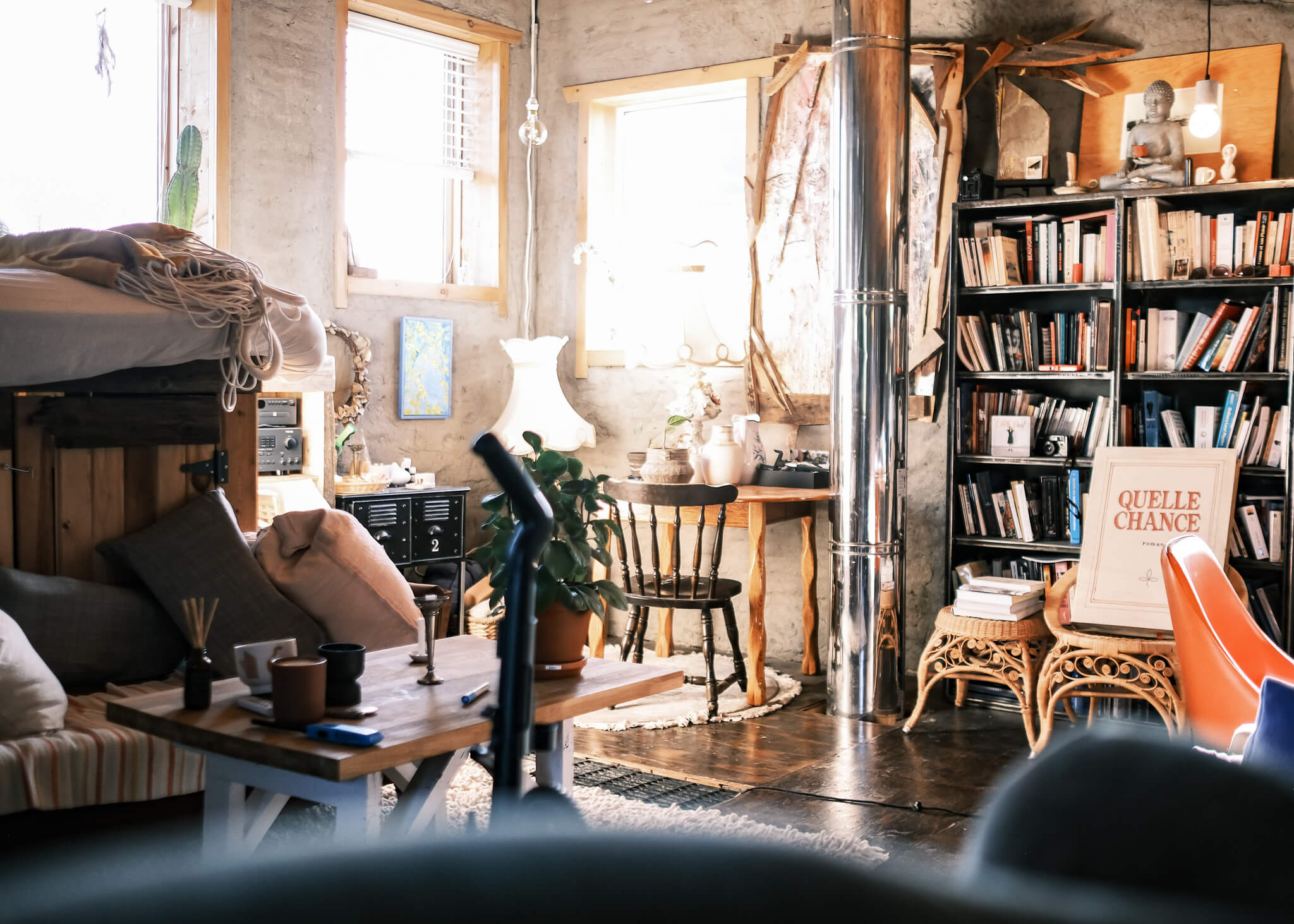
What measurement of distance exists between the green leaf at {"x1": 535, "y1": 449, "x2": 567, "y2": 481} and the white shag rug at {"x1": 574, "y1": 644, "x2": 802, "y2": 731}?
5.66ft

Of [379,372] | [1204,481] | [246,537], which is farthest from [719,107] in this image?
[246,537]

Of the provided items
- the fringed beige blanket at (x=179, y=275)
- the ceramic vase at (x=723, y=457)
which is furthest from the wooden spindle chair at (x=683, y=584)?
the fringed beige blanket at (x=179, y=275)

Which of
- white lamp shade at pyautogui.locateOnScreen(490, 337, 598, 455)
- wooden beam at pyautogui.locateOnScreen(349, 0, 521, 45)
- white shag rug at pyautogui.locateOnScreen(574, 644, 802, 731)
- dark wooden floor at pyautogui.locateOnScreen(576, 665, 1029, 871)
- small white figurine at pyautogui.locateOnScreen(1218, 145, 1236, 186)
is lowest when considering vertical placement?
dark wooden floor at pyautogui.locateOnScreen(576, 665, 1029, 871)

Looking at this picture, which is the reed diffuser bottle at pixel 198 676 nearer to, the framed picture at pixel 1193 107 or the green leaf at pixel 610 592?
Answer: the green leaf at pixel 610 592

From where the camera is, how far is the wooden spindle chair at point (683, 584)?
15.7ft

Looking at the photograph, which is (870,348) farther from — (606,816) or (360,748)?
(360,748)

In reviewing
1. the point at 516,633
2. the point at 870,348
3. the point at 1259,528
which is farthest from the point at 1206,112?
the point at 516,633

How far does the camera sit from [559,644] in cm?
287

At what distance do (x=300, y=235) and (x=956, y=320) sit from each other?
295 centimetres

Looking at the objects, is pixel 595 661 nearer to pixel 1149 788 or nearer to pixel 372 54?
pixel 1149 788

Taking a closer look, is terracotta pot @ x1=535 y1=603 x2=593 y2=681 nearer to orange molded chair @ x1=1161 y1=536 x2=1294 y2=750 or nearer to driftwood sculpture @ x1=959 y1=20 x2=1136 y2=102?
orange molded chair @ x1=1161 y1=536 x2=1294 y2=750

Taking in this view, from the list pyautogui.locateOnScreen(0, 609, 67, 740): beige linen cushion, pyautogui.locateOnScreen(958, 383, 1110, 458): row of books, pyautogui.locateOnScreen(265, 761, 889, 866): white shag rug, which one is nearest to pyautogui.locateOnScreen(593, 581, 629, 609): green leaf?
pyautogui.locateOnScreen(265, 761, 889, 866): white shag rug

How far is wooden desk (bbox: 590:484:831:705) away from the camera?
4.93m

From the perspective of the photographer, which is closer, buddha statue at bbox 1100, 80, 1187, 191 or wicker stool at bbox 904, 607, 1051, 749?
wicker stool at bbox 904, 607, 1051, 749
